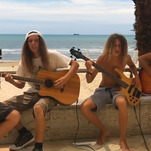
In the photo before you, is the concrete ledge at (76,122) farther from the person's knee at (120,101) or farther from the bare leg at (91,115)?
the person's knee at (120,101)

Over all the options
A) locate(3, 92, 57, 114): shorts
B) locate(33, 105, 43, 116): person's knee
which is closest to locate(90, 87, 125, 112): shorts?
locate(3, 92, 57, 114): shorts

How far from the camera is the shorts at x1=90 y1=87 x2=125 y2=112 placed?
357 centimetres

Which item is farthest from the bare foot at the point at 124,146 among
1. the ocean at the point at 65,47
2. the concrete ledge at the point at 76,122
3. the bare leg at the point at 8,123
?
the ocean at the point at 65,47

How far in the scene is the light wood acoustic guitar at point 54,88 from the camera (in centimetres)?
340

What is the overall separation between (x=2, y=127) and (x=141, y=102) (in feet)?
6.14

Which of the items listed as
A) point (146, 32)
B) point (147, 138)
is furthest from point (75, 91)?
point (146, 32)

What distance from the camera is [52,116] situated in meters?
3.65

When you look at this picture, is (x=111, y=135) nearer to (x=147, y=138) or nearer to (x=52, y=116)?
(x=147, y=138)

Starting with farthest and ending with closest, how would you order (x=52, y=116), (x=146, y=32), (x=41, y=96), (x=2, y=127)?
(x=146, y=32) < (x=52, y=116) < (x=41, y=96) < (x=2, y=127)

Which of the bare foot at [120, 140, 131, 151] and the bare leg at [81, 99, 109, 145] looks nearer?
the bare foot at [120, 140, 131, 151]

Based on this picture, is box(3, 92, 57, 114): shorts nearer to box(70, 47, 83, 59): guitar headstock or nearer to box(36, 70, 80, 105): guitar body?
box(36, 70, 80, 105): guitar body

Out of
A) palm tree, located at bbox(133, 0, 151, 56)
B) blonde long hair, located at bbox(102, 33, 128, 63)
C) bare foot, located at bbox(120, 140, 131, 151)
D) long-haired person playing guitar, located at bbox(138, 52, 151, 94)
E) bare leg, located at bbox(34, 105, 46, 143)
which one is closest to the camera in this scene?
bare leg, located at bbox(34, 105, 46, 143)

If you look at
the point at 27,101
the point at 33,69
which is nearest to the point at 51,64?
the point at 33,69

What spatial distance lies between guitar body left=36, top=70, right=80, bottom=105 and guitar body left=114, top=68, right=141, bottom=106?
59 cm
